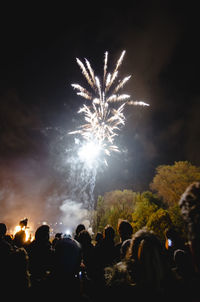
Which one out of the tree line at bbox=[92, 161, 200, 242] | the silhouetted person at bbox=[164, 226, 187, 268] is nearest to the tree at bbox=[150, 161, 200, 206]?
the tree line at bbox=[92, 161, 200, 242]

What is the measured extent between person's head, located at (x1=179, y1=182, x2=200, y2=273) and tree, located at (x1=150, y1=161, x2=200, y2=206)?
99.6 feet

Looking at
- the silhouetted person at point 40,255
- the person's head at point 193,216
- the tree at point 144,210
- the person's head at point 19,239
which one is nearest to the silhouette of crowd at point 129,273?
the person's head at point 193,216

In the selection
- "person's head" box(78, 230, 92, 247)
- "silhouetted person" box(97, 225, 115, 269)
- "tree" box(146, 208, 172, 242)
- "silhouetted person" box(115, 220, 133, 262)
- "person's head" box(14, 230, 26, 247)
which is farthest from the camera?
"tree" box(146, 208, 172, 242)

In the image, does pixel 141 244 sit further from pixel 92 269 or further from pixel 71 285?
pixel 92 269

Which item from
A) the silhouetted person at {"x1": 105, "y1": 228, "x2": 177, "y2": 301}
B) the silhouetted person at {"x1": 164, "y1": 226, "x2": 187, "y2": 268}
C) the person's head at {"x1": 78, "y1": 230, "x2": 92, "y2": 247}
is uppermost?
the person's head at {"x1": 78, "y1": 230, "x2": 92, "y2": 247}

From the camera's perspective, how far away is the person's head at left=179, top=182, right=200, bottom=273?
2.37 m

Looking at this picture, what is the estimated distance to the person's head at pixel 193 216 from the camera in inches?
93.1

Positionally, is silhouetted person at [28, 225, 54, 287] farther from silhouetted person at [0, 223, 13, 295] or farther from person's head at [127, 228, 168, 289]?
person's head at [127, 228, 168, 289]

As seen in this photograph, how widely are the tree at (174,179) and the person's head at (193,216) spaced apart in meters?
30.4

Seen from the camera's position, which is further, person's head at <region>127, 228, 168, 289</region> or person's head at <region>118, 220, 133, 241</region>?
person's head at <region>118, 220, 133, 241</region>

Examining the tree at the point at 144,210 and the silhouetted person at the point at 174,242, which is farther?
the tree at the point at 144,210

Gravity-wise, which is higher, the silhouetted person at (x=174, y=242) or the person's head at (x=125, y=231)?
the person's head at (x=125, y=231)

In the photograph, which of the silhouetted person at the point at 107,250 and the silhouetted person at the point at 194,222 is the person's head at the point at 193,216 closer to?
the silhouetted person at the point at 194,222

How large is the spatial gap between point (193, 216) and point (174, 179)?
3287 cm
